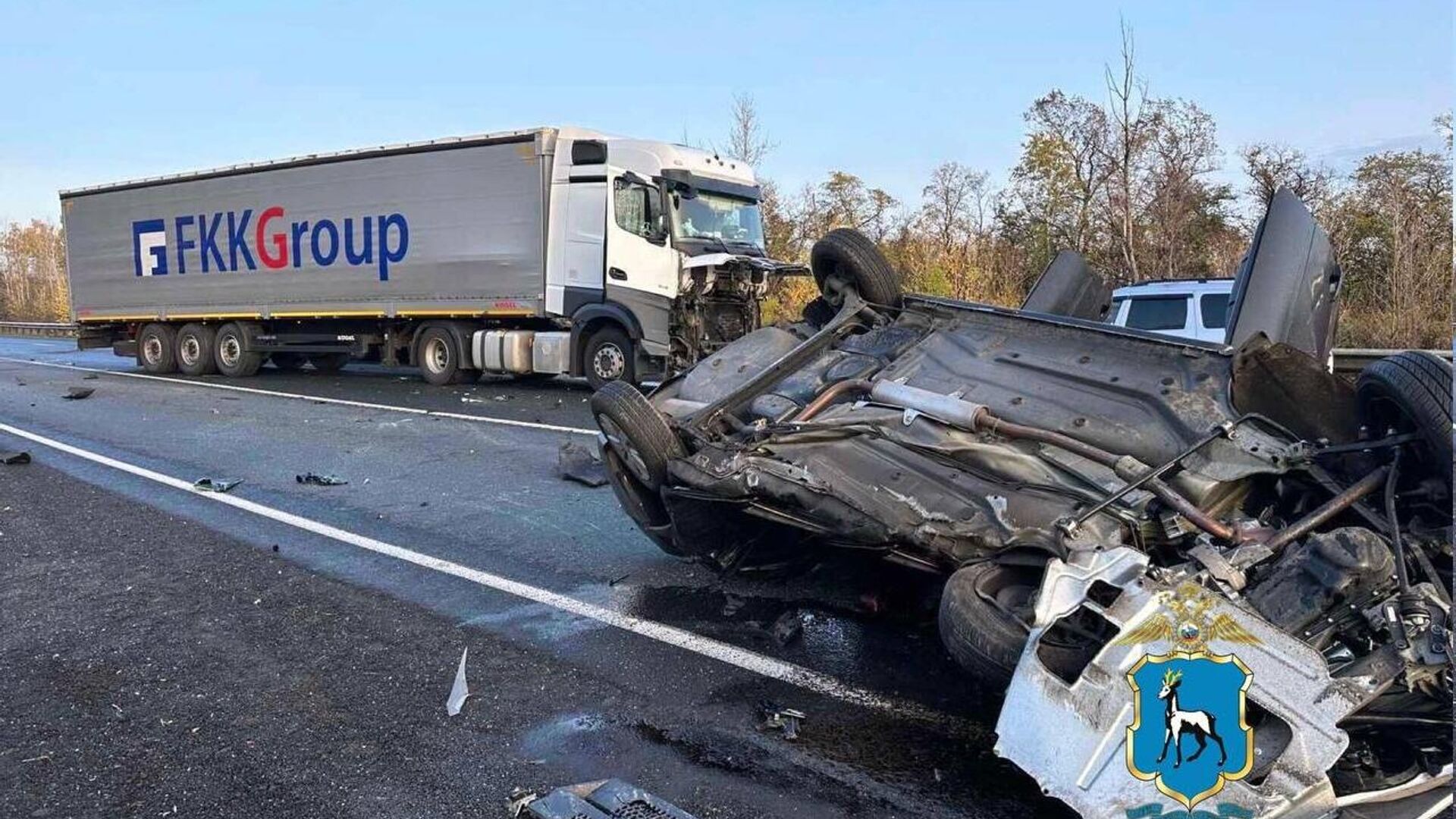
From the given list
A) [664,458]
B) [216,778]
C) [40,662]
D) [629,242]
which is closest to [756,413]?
[664,458]

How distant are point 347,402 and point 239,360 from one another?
20.0 ft

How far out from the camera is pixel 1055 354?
13.5 feet

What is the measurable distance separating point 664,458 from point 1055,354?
5.61 ft

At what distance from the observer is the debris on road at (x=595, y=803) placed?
268 cm

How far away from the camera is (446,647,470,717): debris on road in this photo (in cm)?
345

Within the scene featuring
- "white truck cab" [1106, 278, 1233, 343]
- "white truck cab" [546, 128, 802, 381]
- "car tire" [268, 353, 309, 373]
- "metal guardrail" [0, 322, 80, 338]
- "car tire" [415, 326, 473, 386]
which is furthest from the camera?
"metal guardrail" [0, 322, 80, 338]

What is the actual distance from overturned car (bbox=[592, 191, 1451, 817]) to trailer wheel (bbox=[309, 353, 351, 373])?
14.4m

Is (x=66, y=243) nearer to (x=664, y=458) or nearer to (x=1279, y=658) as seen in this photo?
(x=664, y=458)

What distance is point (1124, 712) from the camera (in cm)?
232

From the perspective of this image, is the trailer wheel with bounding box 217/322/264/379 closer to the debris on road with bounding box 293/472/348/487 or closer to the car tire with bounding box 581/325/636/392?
the car tire with bounding box 581/325/636/392

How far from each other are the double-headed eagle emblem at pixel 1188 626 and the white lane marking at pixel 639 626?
110 cm

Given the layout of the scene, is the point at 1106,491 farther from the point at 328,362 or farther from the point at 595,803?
the point at 328,362

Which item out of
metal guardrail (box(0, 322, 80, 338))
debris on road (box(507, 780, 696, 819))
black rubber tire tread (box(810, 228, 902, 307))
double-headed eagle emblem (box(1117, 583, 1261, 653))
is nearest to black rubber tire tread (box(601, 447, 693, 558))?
black rubber tire tread (box(810, 228, 902, 307))

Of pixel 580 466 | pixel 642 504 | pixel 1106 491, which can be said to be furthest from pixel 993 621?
pixel 580 466
